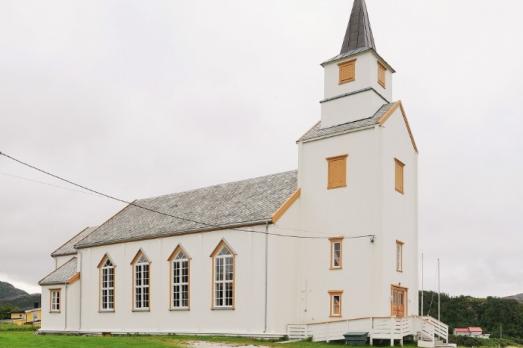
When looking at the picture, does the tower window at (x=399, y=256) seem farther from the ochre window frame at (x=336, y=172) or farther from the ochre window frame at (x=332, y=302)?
the ochre window frame at (x=336, y=172)

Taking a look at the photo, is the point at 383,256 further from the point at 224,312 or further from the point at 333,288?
the point at 224,312

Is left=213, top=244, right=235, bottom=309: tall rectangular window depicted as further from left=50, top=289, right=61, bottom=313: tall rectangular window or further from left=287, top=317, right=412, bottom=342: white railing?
left=50, top=289, right=61, bottom=313: tall rectangular window

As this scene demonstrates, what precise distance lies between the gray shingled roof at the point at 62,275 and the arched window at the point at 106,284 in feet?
11.6

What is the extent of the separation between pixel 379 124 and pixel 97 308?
2392cm

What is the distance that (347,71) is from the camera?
37500 mm

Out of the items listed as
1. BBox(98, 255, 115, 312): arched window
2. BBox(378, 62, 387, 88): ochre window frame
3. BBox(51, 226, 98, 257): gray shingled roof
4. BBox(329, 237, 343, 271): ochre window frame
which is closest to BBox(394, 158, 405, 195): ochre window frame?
BBox(329, 237, 343, 271): ochre window frame

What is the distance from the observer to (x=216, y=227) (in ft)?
124

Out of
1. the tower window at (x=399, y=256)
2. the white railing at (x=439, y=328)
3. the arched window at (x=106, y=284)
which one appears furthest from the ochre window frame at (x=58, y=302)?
the white railing at (x=439, y=328)

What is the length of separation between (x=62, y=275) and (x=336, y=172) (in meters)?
24.4

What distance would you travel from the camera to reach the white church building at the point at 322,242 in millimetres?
33688

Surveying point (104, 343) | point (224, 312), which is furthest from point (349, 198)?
point (104, 343)

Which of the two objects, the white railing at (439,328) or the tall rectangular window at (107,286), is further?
the tall rectangular window at (107,286)

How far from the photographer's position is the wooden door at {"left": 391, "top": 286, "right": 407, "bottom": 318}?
3441 cm

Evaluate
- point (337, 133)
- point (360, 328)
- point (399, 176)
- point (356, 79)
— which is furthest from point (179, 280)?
point (356, 79)
